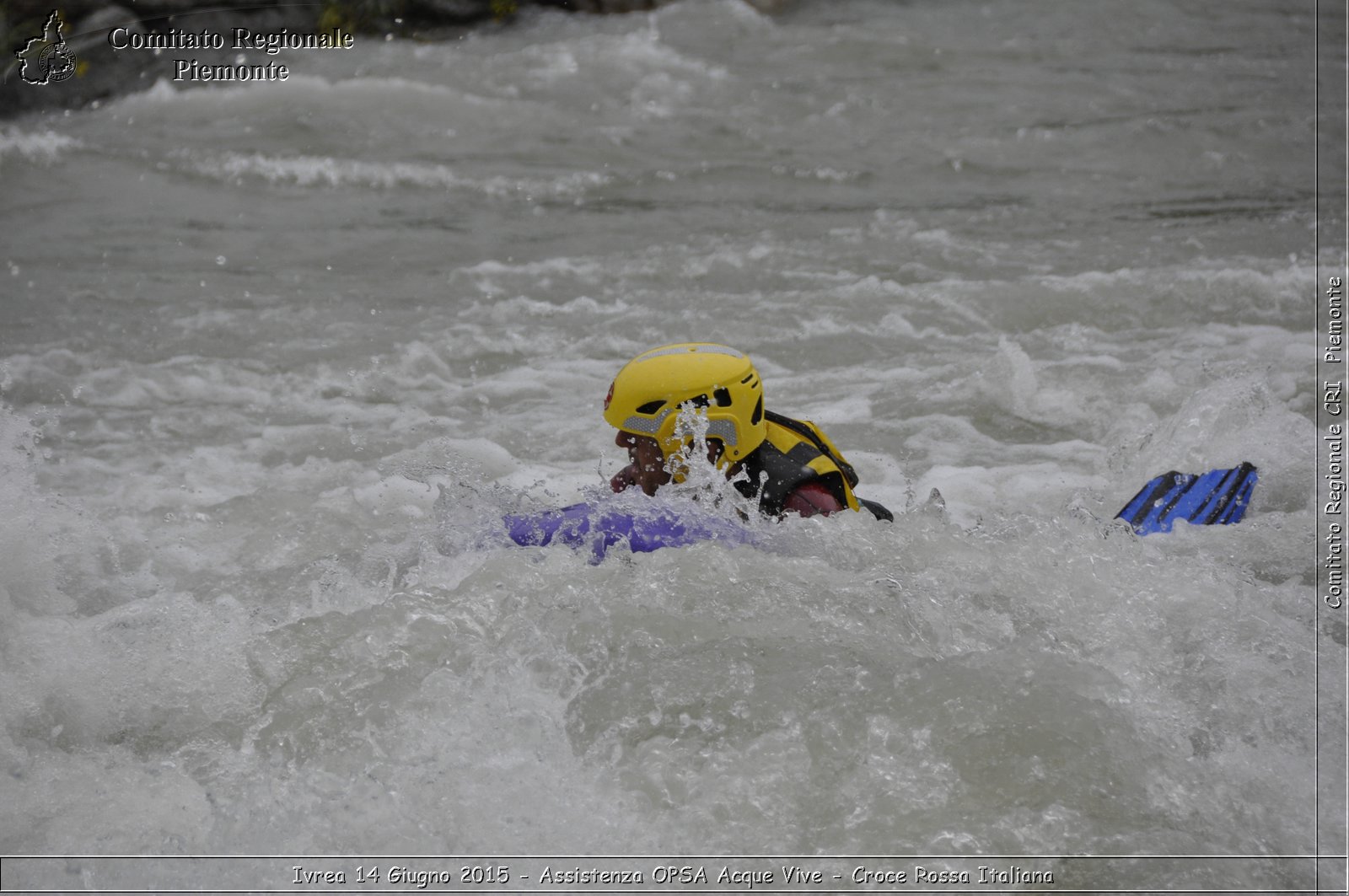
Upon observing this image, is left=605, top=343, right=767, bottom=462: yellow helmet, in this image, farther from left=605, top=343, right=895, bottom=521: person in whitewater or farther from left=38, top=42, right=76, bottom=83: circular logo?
left=38, top=42, right=76, bottom=83: circular logo

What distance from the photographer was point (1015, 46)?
1281 centimetres

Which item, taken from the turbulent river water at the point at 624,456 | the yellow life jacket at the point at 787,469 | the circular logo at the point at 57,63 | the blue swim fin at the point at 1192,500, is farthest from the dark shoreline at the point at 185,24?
the blue swim fin at the point at 1192,500

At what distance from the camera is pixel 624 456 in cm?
548

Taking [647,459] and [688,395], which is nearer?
[688,395]

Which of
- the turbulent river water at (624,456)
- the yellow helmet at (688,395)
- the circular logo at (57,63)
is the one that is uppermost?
the circular logo at (57,63)

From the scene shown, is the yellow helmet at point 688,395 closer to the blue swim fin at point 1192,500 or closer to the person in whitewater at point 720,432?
the person in whitewater at point 720,432

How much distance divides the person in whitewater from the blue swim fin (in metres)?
1.41

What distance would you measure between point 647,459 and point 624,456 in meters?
1.99

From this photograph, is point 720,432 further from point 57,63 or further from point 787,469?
point 57,63

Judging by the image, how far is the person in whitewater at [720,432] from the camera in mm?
3359

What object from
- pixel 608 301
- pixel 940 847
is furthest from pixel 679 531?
pixel 608 301

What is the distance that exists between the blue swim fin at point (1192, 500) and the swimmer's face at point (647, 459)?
185cm

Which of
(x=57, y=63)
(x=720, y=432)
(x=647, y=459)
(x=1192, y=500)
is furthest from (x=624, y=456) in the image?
(x=57, y=63)

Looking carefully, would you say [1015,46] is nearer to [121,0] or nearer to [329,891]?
[121,0]
